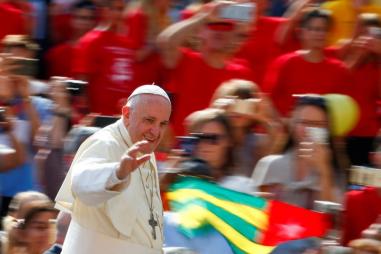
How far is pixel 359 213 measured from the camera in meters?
7.47

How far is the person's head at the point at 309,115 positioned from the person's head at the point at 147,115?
6.88 ft

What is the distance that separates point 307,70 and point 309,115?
1.03 meters

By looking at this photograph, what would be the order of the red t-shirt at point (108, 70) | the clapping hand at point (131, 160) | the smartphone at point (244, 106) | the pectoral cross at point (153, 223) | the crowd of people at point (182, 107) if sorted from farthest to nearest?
the red t-shirt at point (108, 70) → the smartphone at point (244, 106) → the crowd of people at point (182, 107) → the pectoral cross at point (153, 223) → the clapping hand at point (131, 160)

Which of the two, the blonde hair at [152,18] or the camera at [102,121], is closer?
the camera at [102,121]

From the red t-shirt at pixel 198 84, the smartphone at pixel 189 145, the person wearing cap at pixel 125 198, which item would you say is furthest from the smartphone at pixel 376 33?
the person wearing cap at pixel 125 198

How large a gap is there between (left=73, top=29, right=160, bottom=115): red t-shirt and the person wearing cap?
3128 millimetres

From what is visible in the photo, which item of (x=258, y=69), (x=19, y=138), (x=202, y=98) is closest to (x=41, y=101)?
(x=19, y=138)

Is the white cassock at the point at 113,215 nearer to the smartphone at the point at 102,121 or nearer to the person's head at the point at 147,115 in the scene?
the person's head at the point at 147,115

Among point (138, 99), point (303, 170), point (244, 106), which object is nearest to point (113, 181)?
point (138, 99)

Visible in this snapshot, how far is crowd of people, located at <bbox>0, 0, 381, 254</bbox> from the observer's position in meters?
6.04

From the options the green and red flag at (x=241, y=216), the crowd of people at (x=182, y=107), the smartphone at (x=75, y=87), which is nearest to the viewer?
the crowd of people at (x=182, y=107)

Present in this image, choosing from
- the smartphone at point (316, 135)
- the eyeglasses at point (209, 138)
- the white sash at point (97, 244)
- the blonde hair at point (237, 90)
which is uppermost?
the blonde hair at point (237, 90)

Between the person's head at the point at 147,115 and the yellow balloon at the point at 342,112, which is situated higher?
the person's head at the point at 147,115

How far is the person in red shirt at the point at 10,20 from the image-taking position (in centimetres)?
958
